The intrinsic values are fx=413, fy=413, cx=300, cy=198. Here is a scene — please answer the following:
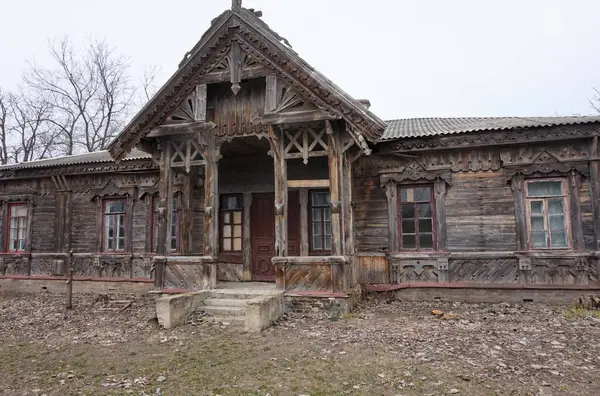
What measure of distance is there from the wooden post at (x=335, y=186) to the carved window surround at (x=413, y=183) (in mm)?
2362

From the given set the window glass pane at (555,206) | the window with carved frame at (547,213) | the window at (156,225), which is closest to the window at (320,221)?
the window at (156,225)

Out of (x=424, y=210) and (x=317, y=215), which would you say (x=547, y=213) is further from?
(x=317, y=215)

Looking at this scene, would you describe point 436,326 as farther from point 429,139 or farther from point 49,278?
point 49,278

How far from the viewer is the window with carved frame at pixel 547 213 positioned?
995cm

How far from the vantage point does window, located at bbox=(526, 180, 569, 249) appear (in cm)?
996

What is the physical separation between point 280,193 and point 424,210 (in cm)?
408

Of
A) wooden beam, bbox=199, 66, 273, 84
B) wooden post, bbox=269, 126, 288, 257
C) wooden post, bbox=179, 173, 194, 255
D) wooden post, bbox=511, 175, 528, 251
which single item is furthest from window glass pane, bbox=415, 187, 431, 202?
wooden post, bbox=179, 173, 194, 255

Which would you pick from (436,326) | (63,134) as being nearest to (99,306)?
(436,326)

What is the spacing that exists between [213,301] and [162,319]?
1.23m

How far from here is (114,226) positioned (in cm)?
1383

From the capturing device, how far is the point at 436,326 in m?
7.73

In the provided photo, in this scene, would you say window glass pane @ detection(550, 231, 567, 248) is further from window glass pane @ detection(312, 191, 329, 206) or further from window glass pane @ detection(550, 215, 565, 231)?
window glass pane @ detection(312, 191, 329, 206)

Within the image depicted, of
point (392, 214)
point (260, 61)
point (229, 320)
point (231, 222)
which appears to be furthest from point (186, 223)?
point (392, 214)

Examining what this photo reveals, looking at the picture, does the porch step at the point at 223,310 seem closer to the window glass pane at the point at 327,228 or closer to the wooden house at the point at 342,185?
the wooden house at the point at 342,185
